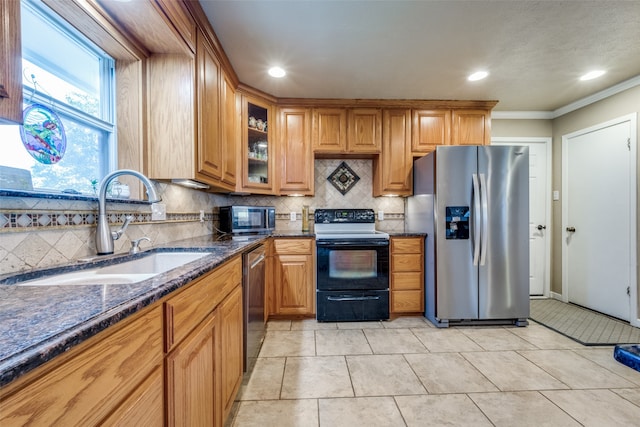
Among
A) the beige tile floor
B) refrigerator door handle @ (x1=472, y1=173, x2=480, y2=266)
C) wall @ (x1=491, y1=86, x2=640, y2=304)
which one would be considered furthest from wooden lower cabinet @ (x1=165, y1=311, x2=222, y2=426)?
wall @ (x1=491, y1=86, x2=640, y2=304)

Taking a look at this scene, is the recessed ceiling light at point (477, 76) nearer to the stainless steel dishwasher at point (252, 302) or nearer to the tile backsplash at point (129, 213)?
the tile backsplash at point (129, 213)

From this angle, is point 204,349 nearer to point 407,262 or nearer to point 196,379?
point 196,379

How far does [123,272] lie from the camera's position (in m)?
1.24

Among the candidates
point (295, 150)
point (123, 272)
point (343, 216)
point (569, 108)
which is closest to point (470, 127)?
point (569, 108)

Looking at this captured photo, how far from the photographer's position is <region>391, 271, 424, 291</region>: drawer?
9.24 ft

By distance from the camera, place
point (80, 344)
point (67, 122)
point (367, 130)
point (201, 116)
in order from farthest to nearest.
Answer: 1. point (367, 130)
2. point (201, 116)
3. point (67, 122)
4. point (80, 344)

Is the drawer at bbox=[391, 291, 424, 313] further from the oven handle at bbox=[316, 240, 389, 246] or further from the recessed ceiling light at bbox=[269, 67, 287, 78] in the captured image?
the recessed ceiling light at bbox=[269, 67, 287, 78]

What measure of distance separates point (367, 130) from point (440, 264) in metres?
1.65

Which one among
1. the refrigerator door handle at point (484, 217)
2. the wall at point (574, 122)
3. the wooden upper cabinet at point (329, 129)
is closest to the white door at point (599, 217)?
the wall at point (574, 122)

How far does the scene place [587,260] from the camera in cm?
306

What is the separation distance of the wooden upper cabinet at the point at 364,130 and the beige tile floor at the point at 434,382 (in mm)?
1964

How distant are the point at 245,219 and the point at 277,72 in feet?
4.70

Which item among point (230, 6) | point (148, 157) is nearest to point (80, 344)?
point (148, 157)

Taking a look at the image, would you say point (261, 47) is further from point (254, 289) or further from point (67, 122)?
point (254, 289)
